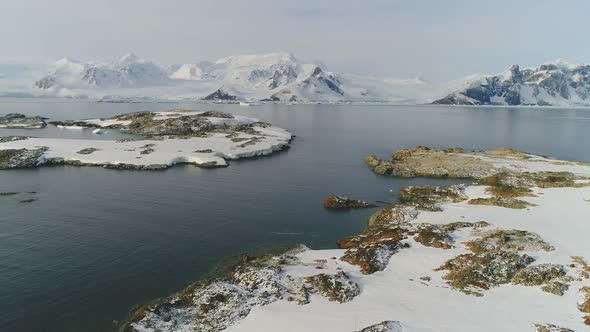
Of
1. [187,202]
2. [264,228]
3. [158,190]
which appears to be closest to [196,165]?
[158,190]

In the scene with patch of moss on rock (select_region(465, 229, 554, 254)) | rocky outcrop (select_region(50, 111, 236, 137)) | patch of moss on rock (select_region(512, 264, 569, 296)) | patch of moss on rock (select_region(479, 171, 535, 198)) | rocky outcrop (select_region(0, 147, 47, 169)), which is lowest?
patch of moss on rock (select_region(512, 264, 569, 296))

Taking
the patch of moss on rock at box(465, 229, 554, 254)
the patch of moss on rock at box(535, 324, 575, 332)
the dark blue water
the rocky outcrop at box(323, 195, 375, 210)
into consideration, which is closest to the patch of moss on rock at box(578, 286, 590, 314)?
the patch of moss on rock at box(535, 324, 575, 332)

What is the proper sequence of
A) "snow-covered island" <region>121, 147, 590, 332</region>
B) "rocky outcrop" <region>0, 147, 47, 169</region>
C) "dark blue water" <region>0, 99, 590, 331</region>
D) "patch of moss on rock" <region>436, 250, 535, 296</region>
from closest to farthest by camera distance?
"snow-covered island" <region>121, 147, 590, 332</region> → "dark blue water" <region>0, 99, 590, 331</region> → "patch of moss on rock" <region>436, 250, 535, 296</region> → "rocky outcrop" <region>0, 147, 47, 169</region>

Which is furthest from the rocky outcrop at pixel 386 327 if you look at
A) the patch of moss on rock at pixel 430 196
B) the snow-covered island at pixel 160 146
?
the snow-covered island at pixel 160 146

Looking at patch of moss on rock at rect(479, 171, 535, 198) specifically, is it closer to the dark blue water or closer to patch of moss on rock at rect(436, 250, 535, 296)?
the dark blue water

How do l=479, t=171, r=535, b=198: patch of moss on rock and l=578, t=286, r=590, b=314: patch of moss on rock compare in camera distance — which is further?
l=479, t=171, r=535, b=198: patch of moss on rock

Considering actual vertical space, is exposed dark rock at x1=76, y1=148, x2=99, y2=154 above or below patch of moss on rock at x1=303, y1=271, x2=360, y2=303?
above

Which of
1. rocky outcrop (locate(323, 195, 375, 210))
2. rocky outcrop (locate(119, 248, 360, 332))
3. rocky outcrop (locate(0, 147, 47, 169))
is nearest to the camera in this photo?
rocky outcrop (locate(119, 248, 360, 332))
